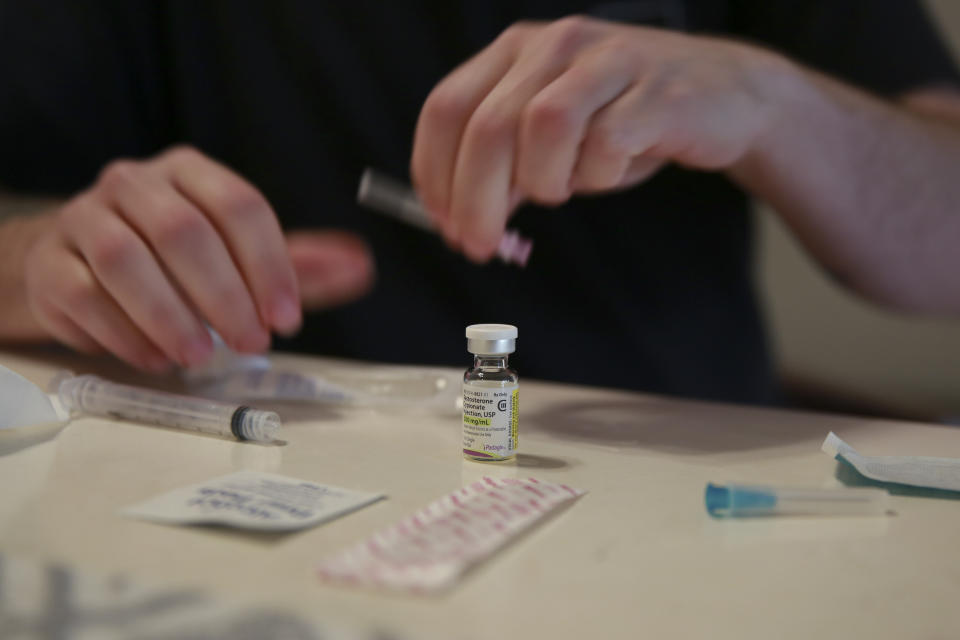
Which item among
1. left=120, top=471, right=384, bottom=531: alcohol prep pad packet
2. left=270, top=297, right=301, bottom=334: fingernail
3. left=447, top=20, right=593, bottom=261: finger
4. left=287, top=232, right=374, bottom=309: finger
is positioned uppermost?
left=447, top=20, right=593, bottom=261: finger

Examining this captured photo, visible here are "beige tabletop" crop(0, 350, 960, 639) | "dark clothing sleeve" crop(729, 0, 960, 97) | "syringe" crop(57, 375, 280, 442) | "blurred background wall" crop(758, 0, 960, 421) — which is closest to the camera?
"beige tabletop" crop(0, 350, 960, 639)

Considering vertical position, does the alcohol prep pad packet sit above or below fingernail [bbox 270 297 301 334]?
below

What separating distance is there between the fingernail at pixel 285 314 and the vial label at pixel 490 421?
209mm

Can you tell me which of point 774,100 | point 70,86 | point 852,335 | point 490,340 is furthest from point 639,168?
point 852,335

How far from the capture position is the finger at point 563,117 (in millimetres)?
554

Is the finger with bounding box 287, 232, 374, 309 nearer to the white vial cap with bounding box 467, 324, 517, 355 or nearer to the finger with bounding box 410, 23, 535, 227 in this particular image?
the finger with bounding box 410, 23, 535, 227

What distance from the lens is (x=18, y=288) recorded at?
0.77 m

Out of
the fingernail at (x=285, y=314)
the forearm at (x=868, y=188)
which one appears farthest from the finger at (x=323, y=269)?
the forearm at (x=868, y=188)

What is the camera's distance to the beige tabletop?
0.30 meters

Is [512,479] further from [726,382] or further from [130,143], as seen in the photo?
[130,143]

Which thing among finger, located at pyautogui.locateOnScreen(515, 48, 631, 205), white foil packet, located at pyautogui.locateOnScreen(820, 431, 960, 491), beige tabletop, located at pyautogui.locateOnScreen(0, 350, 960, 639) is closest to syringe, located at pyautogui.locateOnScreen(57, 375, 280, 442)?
beige tabletop, located at pyautogui.locateOnScreen(0, 350, 960, 639)

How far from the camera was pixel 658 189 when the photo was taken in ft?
3.47

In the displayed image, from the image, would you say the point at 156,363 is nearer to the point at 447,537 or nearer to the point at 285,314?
the point at 285,314

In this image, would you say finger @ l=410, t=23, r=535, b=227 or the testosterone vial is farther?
finger @ l=410, t=23, r=535, b=227
